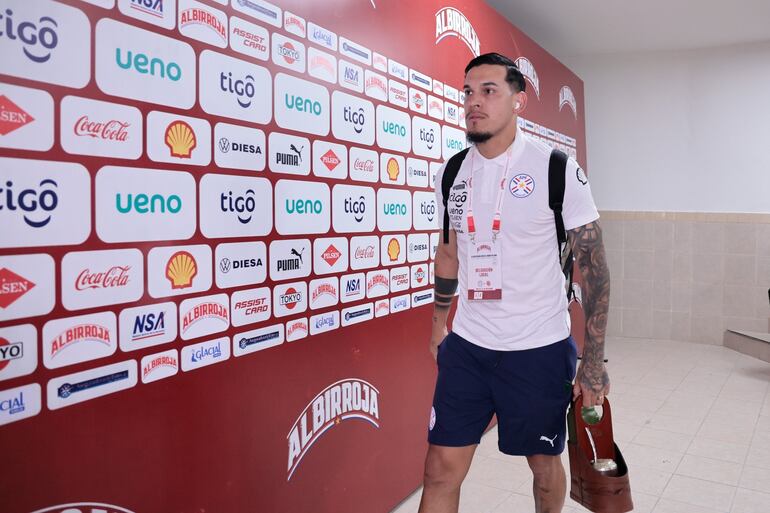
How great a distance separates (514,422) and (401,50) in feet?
5.37

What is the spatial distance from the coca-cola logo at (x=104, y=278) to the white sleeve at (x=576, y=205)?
3.85ft

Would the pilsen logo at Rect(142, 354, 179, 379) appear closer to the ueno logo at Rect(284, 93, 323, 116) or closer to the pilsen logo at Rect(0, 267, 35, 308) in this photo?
the pilsen logo at Rect(0, 267, 35, 308)

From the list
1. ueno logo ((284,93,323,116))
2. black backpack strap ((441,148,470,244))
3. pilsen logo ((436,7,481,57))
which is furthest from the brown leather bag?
Result: pilsen logo ((436,7,481,57))

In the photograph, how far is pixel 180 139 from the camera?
157 centimetres

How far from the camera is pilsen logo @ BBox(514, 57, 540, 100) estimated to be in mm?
4203

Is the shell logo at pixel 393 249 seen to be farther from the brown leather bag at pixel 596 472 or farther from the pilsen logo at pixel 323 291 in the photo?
the brown leather bag at pixel 596 472

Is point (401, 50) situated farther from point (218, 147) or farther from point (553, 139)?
point (553, 139)

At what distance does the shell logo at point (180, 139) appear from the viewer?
5.07ft

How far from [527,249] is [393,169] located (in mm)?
937

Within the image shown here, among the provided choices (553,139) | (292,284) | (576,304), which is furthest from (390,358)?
(576,304)

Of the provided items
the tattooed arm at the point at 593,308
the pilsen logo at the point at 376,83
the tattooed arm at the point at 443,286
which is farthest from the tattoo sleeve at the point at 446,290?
the pilsen logo at the point at 376,83

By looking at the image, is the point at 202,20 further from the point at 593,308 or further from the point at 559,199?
the point at 593,308

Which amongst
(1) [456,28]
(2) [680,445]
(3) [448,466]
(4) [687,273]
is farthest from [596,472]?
(4) [687,273]

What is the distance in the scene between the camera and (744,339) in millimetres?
5184
